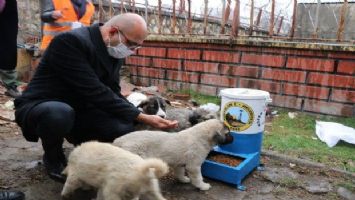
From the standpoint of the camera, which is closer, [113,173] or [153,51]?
[113,173]

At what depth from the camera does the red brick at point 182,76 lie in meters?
6.87

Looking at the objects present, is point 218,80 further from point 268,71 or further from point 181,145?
point 181,145

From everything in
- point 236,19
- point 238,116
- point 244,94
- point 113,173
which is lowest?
point 113,173

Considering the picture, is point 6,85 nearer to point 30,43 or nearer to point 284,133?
point 30,43

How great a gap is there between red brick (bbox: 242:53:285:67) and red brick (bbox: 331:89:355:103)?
2.95 ft

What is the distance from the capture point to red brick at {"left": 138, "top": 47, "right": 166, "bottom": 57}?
7184 millimetres

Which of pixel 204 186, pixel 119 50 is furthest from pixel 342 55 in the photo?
pixel 119 50

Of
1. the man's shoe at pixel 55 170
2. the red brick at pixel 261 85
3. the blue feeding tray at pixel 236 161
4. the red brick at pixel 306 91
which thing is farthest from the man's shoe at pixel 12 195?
the red brick at pixel 306 91

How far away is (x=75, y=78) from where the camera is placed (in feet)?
10.7

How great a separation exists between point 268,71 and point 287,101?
0.57 meters

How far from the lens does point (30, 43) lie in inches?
337

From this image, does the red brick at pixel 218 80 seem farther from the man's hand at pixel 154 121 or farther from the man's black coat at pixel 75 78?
the man's black coat at pixel 75 78

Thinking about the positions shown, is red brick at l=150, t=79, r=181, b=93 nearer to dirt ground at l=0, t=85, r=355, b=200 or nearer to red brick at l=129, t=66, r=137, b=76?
red brick at l=129, t=66, r=137, b=76

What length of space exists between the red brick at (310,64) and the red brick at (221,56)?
0.91 metres
